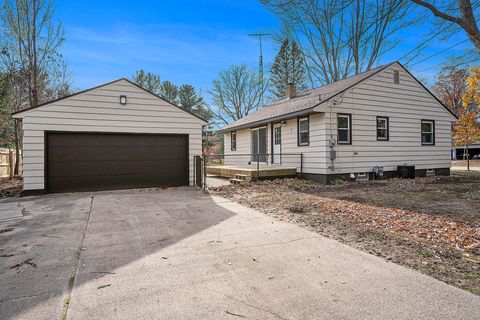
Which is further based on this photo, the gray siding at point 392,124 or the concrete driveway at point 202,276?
the gray siding at point 392,124

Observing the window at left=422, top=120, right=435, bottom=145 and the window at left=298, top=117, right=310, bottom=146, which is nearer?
the window at left=298, top=117, right=310, bottom=146

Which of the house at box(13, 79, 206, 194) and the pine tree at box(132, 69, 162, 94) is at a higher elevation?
the pine tree at box(132, 69, 162, 94)

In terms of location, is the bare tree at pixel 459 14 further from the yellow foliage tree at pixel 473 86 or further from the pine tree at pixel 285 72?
the pine tree at pixel 285 72

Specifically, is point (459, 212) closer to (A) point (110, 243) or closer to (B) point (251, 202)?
(B) point (251, 202)

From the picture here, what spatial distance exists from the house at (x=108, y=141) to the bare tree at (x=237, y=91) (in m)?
21.0

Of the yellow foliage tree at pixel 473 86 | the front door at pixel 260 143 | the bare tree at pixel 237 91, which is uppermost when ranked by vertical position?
the bare tree at pixel 237 91

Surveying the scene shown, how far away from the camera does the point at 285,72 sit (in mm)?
28219

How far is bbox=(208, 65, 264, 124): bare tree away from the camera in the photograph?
1179 inches

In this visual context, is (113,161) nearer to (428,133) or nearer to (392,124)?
(392,124)

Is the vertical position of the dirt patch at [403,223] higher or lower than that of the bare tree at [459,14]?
lower

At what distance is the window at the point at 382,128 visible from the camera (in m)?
11.5

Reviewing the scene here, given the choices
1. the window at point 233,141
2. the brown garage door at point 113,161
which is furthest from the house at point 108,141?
the window at point 233,141

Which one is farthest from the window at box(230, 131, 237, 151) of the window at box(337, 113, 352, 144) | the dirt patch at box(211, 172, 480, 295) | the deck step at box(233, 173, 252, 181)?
the dirt patch at box(211, 172, 480, 295)

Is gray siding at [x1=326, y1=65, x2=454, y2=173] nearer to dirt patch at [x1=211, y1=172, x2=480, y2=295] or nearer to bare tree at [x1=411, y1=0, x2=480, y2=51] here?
dirt patch at [x1=211, y1=172, x2=480, y2=295]
